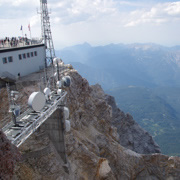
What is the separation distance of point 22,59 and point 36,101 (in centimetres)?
2036

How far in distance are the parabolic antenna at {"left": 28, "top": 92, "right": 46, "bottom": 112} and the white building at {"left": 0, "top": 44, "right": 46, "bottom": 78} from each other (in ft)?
52.6

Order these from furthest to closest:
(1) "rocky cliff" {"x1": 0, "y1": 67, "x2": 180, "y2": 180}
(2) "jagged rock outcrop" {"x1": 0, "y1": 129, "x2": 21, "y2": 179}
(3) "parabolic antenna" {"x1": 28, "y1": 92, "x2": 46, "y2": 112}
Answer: (1) "rocky cliff" {"x1": 0, "y1": 67, "x2": 180, "y2": 180} → (3) "parabolic antenna" {"x1": 28, "y1": 92, "x2": 46, "y2": 112} → (2) "jagged rock outcrop" {"x1": 0, "y1": 129, "x2": 21, "y2": 179}

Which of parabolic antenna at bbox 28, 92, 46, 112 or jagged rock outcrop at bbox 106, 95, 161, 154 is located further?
jagged rock outcrop at bbox 106, 95, 161, 154

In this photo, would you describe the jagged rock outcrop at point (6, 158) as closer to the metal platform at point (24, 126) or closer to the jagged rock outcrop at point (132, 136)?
the metal platform at point (24, 126)

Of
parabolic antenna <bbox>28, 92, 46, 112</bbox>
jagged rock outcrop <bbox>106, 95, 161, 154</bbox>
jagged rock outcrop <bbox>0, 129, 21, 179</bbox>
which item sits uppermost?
parabolic antenna <bbox>28, 92, 46, 112</bbox>

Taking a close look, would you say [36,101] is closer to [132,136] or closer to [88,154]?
[88,154]

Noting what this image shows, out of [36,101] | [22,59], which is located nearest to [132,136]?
[22,59]

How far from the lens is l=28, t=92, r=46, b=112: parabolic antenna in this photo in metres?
16.6

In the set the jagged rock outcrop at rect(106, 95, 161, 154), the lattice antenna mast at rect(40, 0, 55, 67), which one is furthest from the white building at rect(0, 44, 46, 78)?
the jagged rock outcrop at rect(106, 95, 161, 154)

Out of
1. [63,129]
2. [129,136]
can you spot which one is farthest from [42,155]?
[129,136]

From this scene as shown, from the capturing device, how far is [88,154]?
27.8m

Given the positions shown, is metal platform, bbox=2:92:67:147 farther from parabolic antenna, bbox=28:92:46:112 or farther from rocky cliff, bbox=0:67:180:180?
rocky cliff, bbox=0:67:180:180

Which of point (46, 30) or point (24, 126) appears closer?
point (24, 126)

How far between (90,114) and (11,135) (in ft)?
85.2
